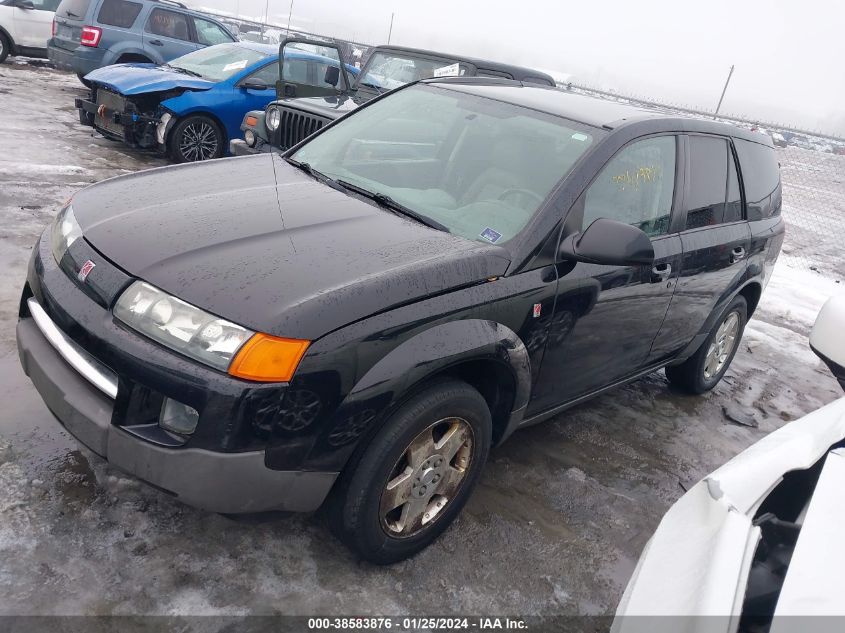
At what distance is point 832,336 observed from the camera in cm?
278

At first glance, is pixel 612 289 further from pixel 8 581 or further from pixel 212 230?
pixel 8 581

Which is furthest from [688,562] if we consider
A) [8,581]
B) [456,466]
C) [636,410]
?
[636,410]

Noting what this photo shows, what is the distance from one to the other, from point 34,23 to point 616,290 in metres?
14.4

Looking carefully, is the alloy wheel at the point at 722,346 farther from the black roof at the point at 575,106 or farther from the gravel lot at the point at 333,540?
the black roof at the point at 575,106

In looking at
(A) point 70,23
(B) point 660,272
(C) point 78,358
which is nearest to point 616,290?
(B) point 660,272

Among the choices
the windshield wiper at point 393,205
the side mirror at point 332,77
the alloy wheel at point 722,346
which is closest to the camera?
the windshield wiper at point 393,205

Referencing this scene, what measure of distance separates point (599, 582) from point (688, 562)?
129 cm

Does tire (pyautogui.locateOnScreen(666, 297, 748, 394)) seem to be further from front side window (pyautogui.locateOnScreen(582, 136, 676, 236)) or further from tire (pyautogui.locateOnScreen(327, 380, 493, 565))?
tire (pyautogui.locateOnScreen(327, 380, 493, 565))

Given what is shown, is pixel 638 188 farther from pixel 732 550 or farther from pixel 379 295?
pixel 732 550

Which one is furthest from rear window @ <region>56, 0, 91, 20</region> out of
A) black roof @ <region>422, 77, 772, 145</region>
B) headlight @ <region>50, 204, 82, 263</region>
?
headlight @ <region>50, 204, 82, 263</region>

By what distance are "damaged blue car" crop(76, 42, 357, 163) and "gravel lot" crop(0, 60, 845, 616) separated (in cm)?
382

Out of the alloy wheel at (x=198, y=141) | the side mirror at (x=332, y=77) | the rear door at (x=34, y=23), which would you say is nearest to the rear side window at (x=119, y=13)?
the rear door at (x=34, y=23)

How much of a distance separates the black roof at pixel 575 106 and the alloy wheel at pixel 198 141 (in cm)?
505

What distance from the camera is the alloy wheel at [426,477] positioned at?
251cm
